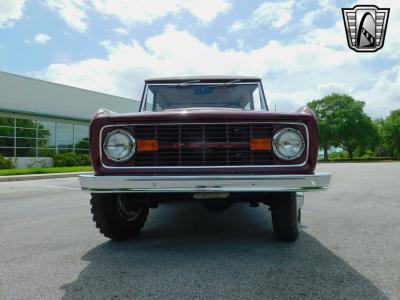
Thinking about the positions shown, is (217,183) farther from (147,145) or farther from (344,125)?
(344,125)

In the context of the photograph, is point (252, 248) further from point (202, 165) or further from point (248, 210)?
point (248, 210)

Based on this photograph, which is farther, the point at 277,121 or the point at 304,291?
the point at 277,121

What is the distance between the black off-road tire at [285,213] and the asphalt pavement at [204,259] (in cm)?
14

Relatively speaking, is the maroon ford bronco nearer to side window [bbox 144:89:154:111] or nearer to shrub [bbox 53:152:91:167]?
side window [bbox 144:89:154:111]

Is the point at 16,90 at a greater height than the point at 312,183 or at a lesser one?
greater

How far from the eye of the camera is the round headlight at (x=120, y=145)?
2.88 metres

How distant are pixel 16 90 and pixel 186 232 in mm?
20747

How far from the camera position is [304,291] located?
213cm

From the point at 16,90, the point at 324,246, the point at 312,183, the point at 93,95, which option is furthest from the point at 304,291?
the point at 93,95

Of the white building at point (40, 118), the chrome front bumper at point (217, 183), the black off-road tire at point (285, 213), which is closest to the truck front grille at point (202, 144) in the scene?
the chrome front bumper at point (217, 183)

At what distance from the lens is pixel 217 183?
2.61 metres

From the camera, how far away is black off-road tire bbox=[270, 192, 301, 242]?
9.70 ft

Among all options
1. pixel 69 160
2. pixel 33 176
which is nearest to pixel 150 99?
pixel 33 176

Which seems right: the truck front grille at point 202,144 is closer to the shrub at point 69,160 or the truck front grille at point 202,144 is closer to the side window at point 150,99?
the side window at point 150,99
